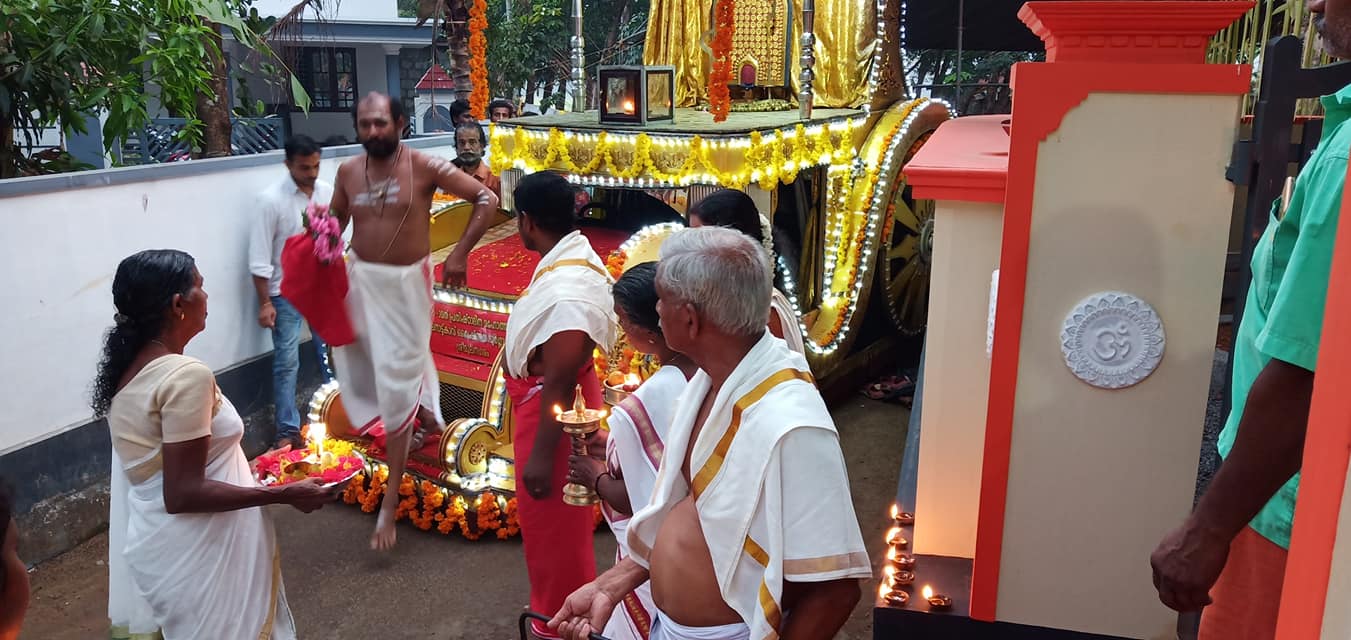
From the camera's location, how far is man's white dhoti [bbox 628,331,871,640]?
6.07ft

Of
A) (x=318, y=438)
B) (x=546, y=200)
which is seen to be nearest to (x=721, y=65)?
(x=546, y=200)

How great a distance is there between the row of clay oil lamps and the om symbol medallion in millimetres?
869

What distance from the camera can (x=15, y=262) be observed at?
455 centimetres

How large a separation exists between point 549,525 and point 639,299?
4.36ft

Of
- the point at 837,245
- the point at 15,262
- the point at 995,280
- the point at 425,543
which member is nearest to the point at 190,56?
the point at 15,262

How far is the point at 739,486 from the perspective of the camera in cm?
191

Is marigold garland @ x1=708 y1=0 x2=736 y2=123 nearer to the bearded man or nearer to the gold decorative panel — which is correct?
the gold decorative panel

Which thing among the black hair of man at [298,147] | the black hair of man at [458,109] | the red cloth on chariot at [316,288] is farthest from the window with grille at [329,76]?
the red cloth on chariot at [316,288]

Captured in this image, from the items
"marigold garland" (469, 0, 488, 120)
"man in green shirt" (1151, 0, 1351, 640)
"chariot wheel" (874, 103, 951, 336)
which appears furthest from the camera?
"chariot wheel" (874, 103, 951, 336)

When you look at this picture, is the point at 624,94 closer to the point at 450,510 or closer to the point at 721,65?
the point at 721,65

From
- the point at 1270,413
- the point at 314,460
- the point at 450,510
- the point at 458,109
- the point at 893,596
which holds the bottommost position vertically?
the point at 450,510

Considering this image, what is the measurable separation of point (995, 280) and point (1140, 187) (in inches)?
19.7

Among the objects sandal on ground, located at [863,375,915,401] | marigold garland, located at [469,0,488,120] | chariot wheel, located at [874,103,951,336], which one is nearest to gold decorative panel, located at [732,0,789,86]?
chariot wheel, located at [874,103,951,336]

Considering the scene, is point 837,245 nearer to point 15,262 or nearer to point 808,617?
point 15,262
